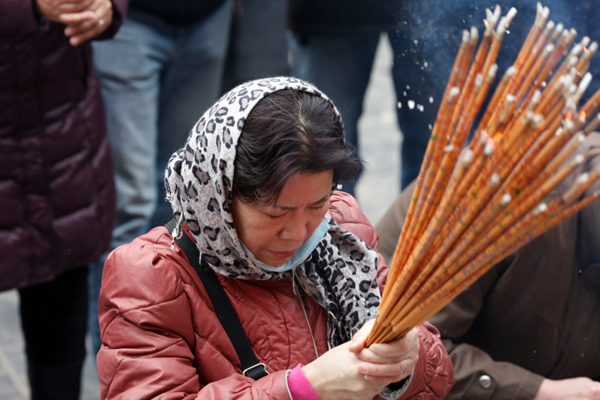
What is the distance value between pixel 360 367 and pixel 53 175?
1.44 meters

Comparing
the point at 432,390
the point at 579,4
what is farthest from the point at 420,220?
the point at 579,4

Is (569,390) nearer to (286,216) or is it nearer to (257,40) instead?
(286,216)

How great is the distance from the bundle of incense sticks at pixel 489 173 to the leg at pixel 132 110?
2102 mm

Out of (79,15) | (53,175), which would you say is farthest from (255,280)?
(79,15)

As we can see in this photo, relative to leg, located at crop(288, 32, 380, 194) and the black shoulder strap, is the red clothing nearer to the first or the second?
the black shoulder strap

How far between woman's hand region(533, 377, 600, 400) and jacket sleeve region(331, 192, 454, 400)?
0.33 metres

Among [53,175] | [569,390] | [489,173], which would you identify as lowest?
[569,390]

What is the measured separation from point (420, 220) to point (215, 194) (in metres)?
0.47

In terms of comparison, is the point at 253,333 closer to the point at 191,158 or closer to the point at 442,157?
A: the point at 191,158

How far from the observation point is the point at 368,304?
1619mm

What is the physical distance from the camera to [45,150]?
2.30m

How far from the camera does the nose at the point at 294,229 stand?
1.47 metres

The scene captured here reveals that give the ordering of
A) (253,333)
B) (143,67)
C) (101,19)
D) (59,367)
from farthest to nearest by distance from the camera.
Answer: (143,67)
(59,367)
(101,19)
(253,333)

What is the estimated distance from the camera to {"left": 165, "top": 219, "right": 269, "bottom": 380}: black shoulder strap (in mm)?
1507
